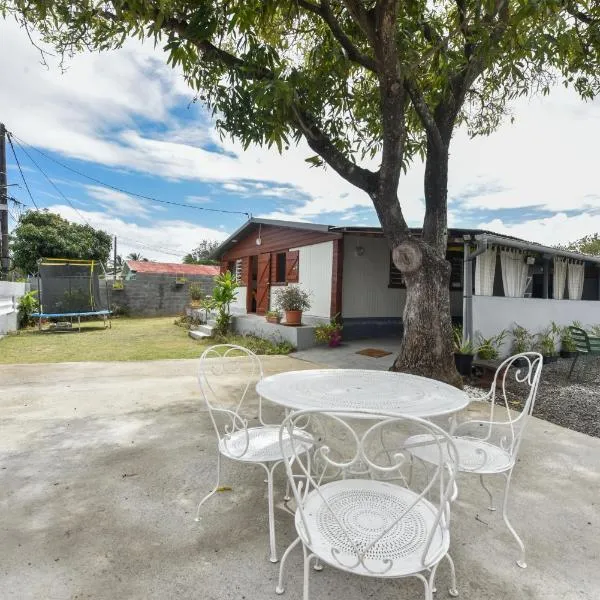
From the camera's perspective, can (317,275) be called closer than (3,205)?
Yes

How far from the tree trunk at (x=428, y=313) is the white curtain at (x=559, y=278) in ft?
18.8

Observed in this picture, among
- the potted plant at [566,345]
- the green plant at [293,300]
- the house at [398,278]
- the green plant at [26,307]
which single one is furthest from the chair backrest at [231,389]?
the green plant at [26,307]

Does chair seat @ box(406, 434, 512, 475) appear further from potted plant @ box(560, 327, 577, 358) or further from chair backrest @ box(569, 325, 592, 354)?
potted plant @ box(560, 327, 577, 358)

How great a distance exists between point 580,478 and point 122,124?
15.8 metres

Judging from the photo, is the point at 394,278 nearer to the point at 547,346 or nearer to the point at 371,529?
the point at 547,346

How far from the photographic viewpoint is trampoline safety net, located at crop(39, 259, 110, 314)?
36.2 ft

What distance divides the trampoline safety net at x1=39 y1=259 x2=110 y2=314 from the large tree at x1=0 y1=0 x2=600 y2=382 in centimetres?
764

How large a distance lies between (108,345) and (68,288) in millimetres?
4044

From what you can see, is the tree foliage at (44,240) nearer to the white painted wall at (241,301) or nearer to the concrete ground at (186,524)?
the white painted wall at (241,301)

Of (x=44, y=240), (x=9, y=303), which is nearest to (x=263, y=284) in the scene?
(x=9, y=303)

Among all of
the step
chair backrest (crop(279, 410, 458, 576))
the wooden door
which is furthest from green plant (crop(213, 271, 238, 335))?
chair backrest (crop(279, 410, 458, 576))

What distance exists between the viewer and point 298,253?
1019cm

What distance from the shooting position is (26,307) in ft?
36.1

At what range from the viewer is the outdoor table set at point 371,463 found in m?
1.25
